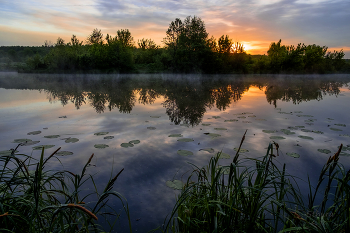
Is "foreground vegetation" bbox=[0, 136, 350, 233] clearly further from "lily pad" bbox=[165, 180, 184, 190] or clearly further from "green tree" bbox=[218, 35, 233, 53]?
"green tree" bbox=[218, 35, 233, 53]

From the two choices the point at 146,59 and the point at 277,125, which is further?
the point at 146,59

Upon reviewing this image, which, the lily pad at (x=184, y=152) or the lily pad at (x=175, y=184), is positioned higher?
the lily pad at (x=184, y=152)

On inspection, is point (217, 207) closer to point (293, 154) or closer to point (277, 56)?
point (293, 154)

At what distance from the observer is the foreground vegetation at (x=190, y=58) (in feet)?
129

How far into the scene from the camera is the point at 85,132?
5.43 meters

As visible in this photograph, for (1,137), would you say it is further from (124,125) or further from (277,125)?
(277,125)

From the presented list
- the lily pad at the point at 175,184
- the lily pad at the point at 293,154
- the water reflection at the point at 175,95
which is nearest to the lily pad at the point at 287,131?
the lily pad at the point at 293,154

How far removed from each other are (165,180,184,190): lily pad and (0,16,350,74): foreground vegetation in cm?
3722

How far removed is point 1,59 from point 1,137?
3286 inches

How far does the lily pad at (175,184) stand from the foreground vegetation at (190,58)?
3722 cm

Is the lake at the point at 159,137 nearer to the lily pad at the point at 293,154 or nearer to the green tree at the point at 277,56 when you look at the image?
the lily pad at the point at 293,154

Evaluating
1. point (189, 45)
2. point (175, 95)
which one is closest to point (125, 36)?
point (189, 45)

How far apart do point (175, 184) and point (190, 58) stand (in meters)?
38.0

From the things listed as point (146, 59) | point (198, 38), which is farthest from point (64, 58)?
point (198, 38)
